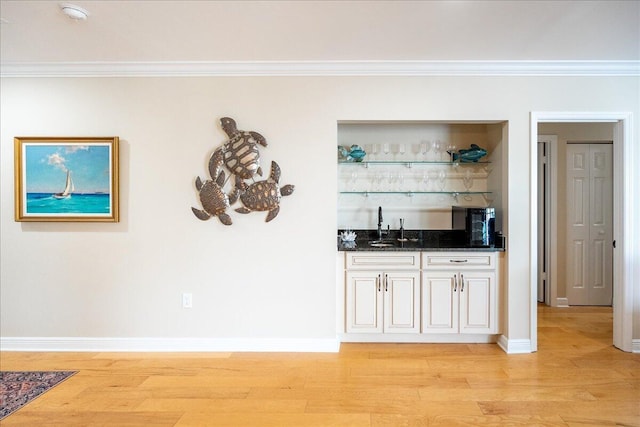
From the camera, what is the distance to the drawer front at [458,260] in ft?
11.2

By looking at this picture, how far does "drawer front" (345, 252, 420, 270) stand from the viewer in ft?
11.2

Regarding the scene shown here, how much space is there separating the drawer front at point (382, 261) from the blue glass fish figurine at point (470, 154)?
1.10m

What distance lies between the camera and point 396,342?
11.6 ft

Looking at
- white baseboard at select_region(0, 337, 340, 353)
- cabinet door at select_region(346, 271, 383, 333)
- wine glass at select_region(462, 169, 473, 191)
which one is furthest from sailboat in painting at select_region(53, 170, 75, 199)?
wine glass at select_region(462, 169, 473, 191)

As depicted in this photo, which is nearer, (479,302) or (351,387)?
(351,387)

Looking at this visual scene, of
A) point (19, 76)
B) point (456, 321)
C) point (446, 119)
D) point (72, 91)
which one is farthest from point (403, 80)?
point (19, 76)

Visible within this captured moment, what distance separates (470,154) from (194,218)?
2.69m

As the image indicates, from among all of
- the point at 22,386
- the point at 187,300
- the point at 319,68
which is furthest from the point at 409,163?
the point at 22,386

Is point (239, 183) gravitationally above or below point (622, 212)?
above

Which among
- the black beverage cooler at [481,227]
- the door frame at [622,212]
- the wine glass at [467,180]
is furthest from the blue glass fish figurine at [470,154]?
the black beverage cooler at [481,227]

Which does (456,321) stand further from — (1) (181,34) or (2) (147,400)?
(1) (181,34)

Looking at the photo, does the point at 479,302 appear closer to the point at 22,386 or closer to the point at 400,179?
the point at 400,179

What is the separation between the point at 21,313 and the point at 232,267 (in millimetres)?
1932

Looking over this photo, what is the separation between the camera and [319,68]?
3320 mm
